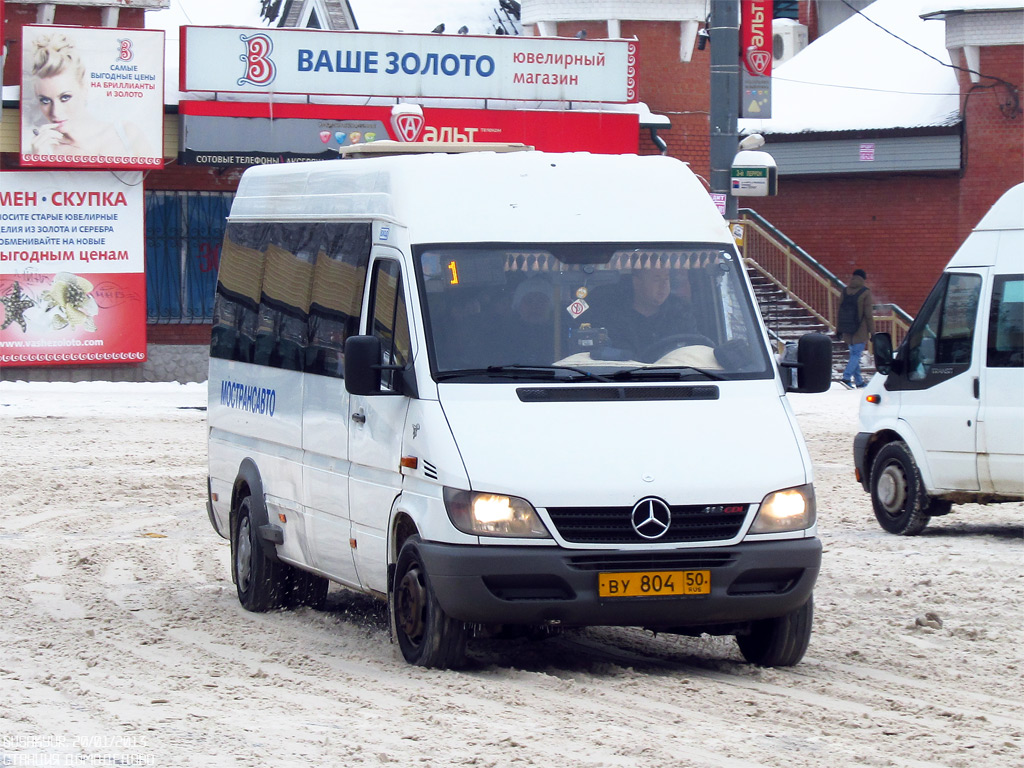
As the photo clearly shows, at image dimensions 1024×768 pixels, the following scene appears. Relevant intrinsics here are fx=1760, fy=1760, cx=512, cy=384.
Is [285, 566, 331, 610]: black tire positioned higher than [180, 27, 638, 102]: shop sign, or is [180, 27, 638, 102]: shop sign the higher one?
[180, 27, 638, 102]: shop sign

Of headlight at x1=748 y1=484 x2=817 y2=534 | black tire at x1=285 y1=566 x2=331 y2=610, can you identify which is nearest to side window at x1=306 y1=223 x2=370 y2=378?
black tire at x1=285 y1=566 x2=331 y2=610

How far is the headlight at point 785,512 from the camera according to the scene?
25.2 feet

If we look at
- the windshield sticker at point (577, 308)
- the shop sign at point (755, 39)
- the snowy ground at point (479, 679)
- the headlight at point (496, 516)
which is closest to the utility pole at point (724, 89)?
the shop sign at point (755, 39)

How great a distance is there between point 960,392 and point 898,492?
944mm

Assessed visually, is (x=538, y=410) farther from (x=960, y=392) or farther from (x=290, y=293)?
(x=960, y=392)

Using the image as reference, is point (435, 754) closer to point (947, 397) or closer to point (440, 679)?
point (440, 679)

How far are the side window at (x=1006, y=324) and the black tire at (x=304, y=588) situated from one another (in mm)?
5271

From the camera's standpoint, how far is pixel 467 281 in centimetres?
825

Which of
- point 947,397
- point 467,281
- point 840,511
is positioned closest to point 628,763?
point 467,281

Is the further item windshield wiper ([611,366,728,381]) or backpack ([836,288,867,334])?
backpack ([836,288,867,334])

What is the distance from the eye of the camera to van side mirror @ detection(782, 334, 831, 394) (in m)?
8.42

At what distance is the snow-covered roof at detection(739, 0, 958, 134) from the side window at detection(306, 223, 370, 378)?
24710 mm

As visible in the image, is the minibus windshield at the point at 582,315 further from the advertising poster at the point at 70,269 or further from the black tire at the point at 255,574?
the advertising poster at the point at 70,269

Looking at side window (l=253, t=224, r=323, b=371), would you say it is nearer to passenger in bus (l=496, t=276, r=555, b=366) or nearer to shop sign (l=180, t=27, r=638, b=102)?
passenger in bus (l=496, t=276, r=555, b=366)
